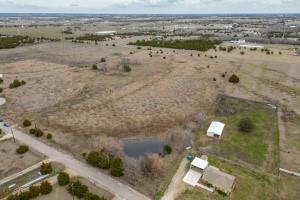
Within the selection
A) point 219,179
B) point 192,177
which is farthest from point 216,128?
point 192,177

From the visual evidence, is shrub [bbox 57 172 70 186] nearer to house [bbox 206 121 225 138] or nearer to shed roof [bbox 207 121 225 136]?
house [bbox 206 121 225 138]

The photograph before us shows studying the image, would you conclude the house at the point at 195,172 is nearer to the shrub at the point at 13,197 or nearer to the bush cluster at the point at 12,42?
the shrub at the point at 13,197

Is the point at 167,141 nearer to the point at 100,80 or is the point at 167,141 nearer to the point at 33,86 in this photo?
the point at 100,80

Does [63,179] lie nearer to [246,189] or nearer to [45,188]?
[45,188]

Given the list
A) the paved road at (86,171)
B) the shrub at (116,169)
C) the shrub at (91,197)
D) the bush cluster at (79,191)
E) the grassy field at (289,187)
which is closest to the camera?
the shrub at (91,197)

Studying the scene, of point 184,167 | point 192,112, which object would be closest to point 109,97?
point 192,112

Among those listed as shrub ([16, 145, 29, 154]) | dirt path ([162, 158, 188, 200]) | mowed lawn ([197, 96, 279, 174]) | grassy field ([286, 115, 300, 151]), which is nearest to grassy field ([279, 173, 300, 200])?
mowed lawn ([197, 96, 279, 174])

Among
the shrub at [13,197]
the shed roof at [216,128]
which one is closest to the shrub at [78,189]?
the shrub at [13,197]
